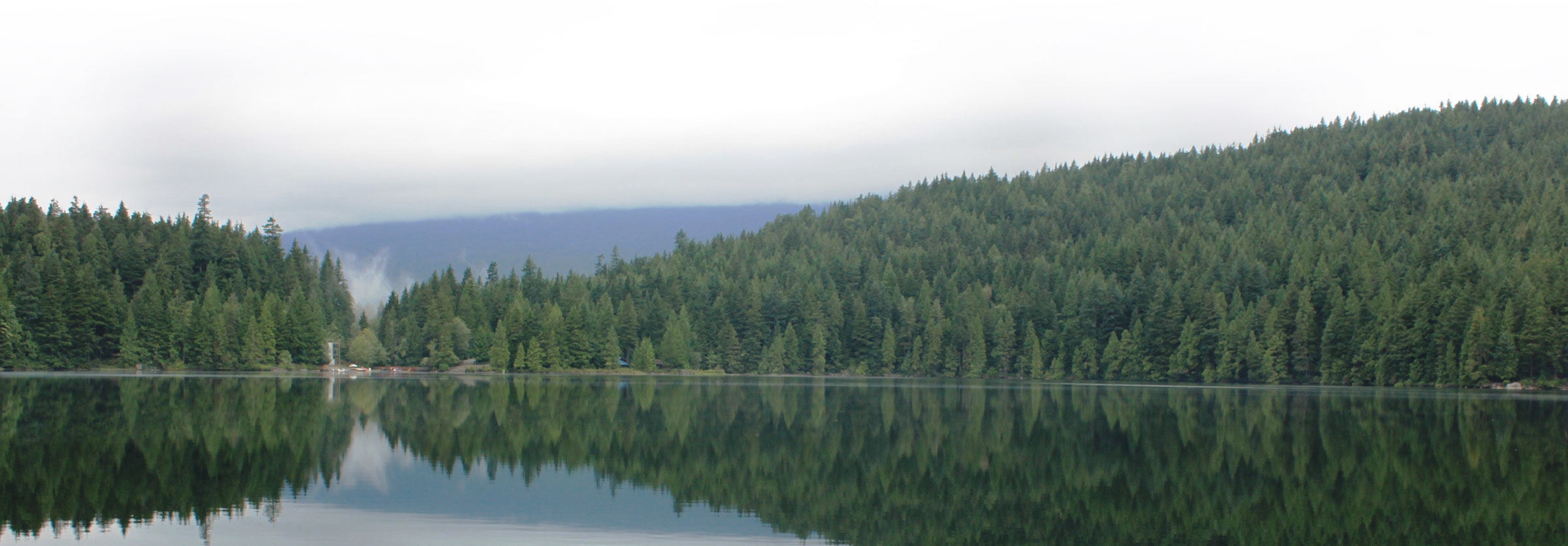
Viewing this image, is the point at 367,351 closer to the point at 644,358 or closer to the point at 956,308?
the point at 644,358

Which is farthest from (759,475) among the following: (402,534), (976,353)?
(976,353)

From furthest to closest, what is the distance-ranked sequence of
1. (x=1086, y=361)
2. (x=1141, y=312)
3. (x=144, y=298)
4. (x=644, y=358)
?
1. (x=644, y=358)
2. (x=1141, y=312)
3. (x=1086, y=361)
4. (x=144, y=298)

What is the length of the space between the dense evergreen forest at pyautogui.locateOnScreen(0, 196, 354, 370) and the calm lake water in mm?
75304

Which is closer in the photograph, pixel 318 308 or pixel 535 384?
pixel 535 384

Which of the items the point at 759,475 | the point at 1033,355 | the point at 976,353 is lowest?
the point at 1033,355

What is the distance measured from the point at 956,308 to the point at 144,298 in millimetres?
100812

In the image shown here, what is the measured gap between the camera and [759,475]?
36.0 meters

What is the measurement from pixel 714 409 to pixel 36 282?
102 metres

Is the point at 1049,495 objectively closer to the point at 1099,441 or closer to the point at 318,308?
the point at 1099,441

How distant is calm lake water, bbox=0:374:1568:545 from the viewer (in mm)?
26812

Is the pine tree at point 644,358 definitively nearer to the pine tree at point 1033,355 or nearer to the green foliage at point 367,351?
the green foliage at point 367,351

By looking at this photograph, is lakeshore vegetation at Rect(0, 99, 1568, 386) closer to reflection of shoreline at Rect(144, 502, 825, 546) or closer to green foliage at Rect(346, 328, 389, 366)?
green foliage at Rect(346, 328, 389, 366)

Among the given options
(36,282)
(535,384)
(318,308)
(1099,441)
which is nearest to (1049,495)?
(1099,441)

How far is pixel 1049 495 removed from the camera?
3244 centimetres
